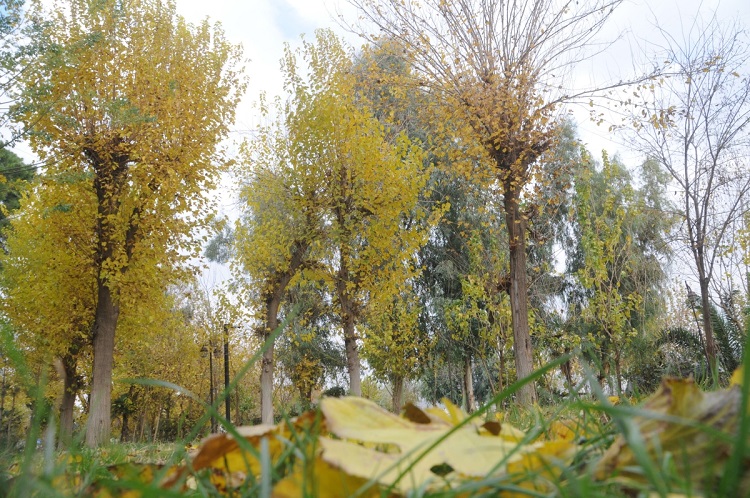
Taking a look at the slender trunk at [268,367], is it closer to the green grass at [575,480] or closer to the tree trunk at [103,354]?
the tree trunk at [103,354]

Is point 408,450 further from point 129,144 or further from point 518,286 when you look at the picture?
point 129,144

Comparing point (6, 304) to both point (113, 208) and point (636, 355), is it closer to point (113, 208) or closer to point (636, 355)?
point (113, 208)

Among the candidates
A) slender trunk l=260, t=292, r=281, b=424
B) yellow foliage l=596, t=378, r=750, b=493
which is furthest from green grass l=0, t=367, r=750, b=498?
slender trunk l=260, t=292, r=281, b=424

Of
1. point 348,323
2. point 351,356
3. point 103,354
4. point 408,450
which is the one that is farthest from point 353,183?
point 408,450

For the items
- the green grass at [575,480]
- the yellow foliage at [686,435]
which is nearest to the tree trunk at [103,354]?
the green grass at [575,480]

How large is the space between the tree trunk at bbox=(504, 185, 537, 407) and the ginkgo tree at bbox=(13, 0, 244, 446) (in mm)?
6636

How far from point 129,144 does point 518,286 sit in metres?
8.32

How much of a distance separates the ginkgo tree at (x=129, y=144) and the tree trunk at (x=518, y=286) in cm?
664

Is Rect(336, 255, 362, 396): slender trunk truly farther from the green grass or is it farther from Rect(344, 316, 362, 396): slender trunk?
the green grass

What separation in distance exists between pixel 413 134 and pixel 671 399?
20.1 m

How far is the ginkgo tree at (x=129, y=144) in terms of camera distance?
11.2 meters

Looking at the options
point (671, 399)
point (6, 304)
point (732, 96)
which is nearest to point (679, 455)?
point (671, 399)

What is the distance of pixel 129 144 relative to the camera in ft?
38.5

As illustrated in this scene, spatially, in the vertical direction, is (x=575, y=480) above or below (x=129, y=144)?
below
